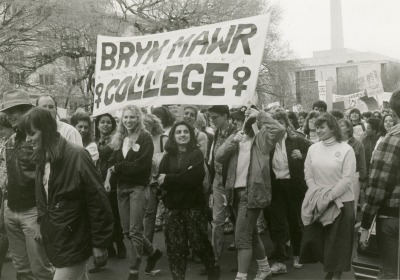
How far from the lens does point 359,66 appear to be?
3706 inches

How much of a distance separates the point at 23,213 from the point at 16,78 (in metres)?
16.6

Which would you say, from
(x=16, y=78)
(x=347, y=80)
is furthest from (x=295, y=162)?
(x=347, y=80)

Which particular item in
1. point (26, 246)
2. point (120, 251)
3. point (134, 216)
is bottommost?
point (120, 251)

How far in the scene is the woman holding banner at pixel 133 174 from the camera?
638 centimetres

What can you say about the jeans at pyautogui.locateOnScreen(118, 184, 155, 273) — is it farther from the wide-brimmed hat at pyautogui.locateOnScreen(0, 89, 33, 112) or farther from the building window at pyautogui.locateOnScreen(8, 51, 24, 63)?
the building window at pyautogui.locateOnScreen(8, 51, 24, 63)

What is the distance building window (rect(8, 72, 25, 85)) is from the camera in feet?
66.9

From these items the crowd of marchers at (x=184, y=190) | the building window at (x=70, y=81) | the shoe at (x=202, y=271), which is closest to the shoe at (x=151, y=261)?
the crowd of marchers at (x=184, y=190)

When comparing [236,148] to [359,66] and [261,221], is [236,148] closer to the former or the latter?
[261,221]

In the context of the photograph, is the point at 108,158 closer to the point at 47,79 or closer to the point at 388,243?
the point at 388,243

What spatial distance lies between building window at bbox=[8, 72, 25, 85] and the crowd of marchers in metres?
13.6

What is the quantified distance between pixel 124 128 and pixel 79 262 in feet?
9.62

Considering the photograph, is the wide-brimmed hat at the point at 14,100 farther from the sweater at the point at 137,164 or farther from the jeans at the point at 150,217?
the jeans at the point at 150,217

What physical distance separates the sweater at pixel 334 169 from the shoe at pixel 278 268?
126cm

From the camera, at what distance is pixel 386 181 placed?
13.9 feet
